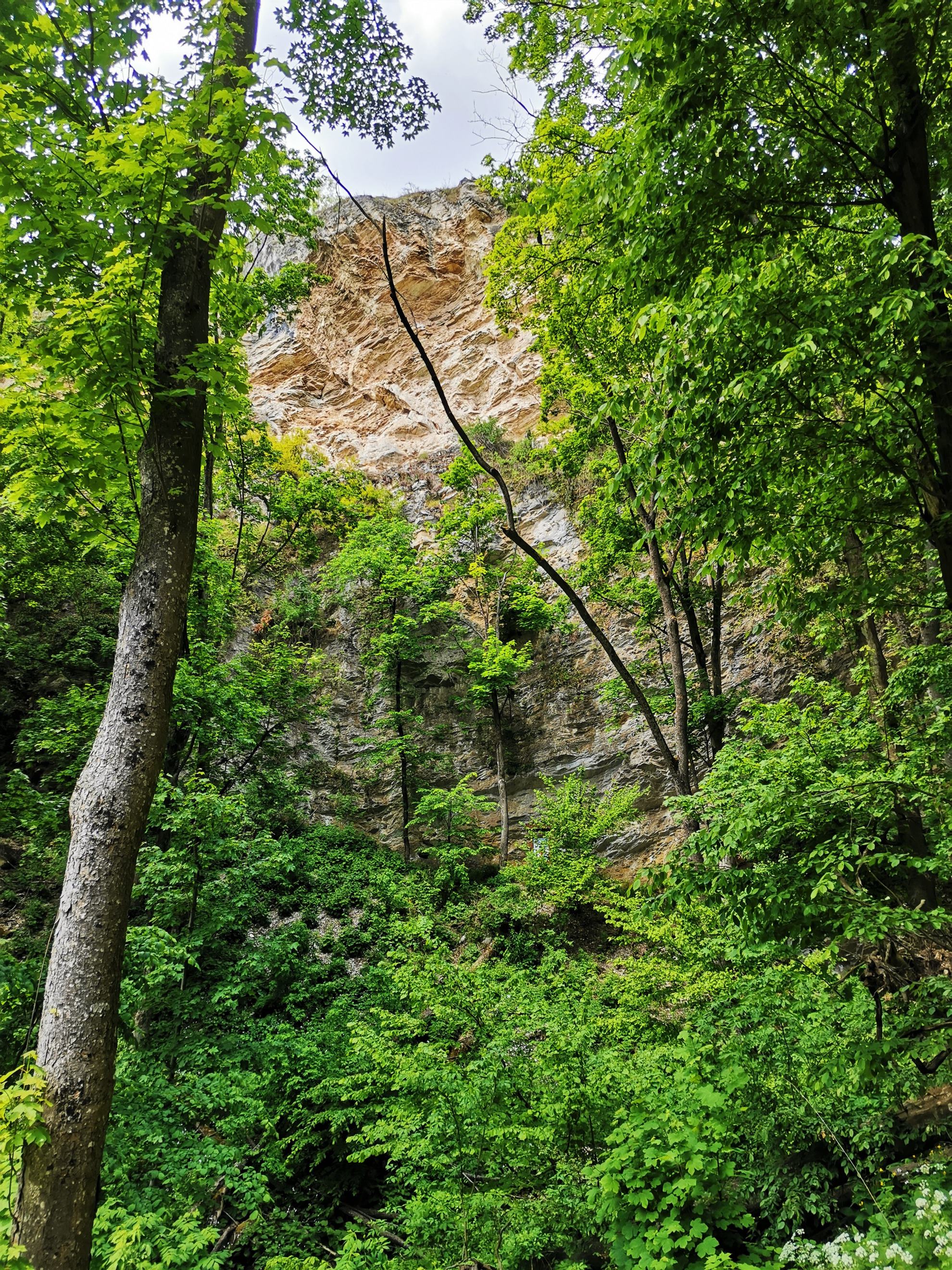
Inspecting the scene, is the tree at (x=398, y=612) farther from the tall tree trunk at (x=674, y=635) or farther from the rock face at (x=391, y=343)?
the rock face at (x=391, y=343)

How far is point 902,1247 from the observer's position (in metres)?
2.68

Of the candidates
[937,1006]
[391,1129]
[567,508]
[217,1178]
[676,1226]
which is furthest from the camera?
[567,508]

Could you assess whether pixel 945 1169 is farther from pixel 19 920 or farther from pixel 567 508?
pixel 567 508

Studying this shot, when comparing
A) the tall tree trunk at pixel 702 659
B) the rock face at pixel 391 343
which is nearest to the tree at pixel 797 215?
the tall tree trunk at pixel 702 659

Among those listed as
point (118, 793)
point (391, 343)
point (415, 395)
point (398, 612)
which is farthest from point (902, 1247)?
point (391, 343)

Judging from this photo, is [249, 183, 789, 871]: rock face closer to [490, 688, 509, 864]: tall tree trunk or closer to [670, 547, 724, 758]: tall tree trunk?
[490, 688, 509, 864]: tall tree trunk

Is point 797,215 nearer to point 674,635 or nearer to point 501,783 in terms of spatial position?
point 674,635

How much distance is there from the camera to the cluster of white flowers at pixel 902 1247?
2.51 meters

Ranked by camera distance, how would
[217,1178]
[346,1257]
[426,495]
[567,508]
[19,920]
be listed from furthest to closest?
[426,495]
[567,508]
[19,920]
[217,1178]
[346,1257]

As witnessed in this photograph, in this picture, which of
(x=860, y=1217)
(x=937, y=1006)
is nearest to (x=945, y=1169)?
(x=860, y=1217)

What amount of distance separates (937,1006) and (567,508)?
16942 millimetres

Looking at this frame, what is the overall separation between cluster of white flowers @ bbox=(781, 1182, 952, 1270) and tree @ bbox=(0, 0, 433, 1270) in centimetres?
296

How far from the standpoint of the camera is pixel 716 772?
4953mm

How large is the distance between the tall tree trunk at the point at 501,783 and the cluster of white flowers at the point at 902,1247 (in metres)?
11.3
